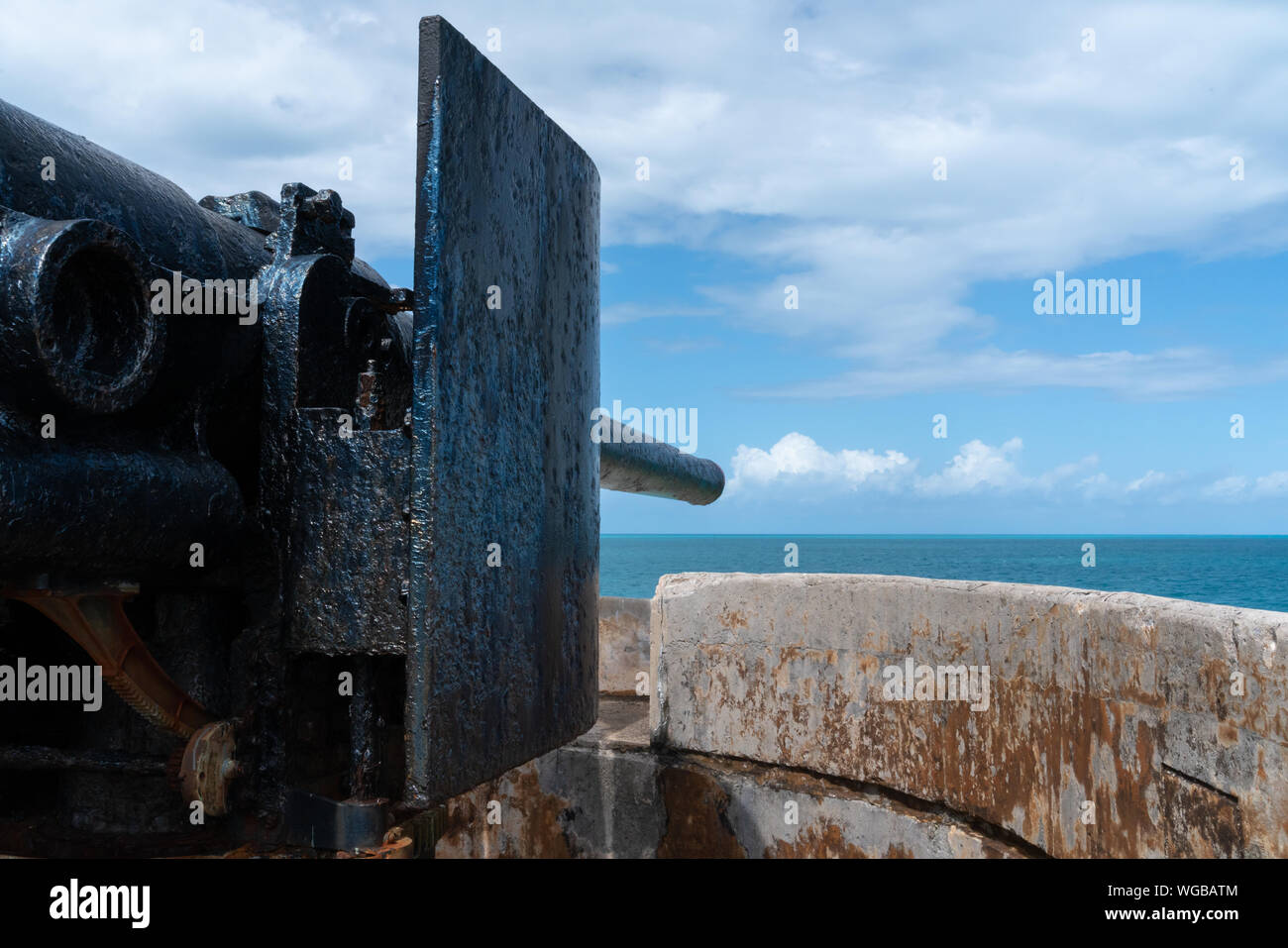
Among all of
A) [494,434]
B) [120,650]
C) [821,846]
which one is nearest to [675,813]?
[821,846]

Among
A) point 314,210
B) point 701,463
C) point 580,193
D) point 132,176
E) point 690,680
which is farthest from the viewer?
point 690,680

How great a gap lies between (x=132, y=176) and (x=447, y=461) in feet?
2.25

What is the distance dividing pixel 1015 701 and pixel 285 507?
2.72m

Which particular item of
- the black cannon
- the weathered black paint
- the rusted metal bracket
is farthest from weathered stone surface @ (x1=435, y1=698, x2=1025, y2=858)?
the rusted metal bracket

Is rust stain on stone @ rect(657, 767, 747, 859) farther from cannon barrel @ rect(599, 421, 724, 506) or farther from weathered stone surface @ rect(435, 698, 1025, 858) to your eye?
A: cannon barrel @ rect(599, 421, 724, 506)

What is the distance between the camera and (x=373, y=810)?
1.63m

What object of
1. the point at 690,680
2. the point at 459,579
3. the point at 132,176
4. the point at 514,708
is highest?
the point at 132,176

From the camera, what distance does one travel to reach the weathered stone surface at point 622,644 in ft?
22.1

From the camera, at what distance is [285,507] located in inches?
67.6

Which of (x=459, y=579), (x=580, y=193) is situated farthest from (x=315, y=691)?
(x=580, y=193)

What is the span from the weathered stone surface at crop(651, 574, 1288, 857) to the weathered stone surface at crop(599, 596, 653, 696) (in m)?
1.70

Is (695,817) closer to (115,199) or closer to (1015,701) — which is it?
(1015,701)

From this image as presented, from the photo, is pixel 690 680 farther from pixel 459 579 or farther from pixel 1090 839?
pixel 459 579

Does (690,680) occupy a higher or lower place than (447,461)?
lower
